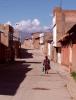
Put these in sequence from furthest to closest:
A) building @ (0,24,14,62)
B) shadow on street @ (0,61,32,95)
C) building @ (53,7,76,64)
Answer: building @ (0,24,14,62) < building @ (53,7,76,64) < shadow on street @ (0,61,32,95)

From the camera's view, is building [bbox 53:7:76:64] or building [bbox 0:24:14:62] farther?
building [bbox 0:24:14:62]

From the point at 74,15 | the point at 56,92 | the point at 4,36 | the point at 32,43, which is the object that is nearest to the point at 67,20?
the point at 74,15

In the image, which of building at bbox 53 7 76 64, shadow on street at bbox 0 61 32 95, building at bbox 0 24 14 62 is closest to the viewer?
shadow on street at bbox 0 61 32 95

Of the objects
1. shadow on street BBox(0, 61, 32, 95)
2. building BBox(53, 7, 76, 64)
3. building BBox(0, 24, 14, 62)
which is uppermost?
building BBox(53, 7, 76, 64)

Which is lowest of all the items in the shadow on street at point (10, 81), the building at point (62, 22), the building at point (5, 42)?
the shadow on street at point (10, 81)

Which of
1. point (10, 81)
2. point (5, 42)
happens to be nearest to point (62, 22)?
point (5, 42)

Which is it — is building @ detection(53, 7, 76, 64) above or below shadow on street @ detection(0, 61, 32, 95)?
above

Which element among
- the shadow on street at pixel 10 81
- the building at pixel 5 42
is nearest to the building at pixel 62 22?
the building at pixel 5 42

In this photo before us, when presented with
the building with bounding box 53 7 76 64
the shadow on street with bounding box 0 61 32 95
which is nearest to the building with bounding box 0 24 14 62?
the building with bounding box 53 7 76 64

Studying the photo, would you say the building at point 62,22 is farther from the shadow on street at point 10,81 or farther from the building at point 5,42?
the shadow on street at point 10,81

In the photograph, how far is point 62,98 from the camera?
17.9 m

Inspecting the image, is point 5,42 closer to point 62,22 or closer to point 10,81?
point 62,22

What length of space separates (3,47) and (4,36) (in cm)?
291

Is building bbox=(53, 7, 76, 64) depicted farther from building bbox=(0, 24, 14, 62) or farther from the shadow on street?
the shadow on street
